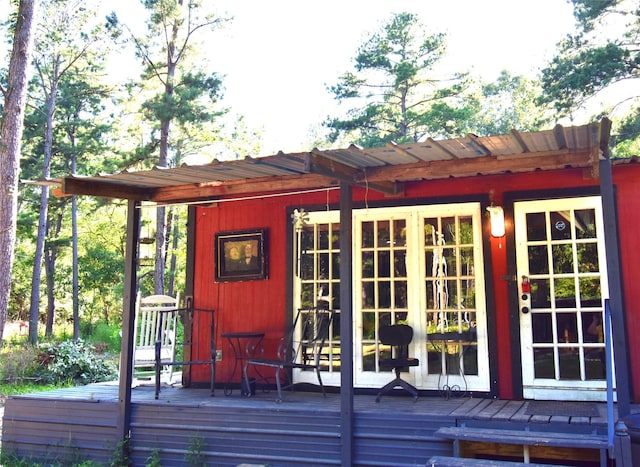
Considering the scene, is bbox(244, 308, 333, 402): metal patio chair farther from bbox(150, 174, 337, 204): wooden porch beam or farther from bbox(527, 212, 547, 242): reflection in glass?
bbox(527, 212, 547, 242): reflection in glass

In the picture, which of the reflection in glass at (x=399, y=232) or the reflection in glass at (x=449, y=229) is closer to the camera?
the reflection in glass at (x=449, y=229)

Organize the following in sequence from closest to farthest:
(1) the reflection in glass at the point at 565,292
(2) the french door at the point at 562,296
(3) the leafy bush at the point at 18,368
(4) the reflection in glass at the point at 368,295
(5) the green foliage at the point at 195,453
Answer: (5) the green foliage at the point at 195,453
(2) the french door at the point at 562,296
(1) the reflection in glass at the point at 565,292
(4) the reflection in glass at the point at 368,295
(3) the leafy bush at the point at 18,368

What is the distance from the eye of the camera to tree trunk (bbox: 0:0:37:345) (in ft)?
26.8

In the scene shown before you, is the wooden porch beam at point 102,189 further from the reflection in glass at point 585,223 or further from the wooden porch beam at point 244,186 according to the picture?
the reflection in glass at point 585,223

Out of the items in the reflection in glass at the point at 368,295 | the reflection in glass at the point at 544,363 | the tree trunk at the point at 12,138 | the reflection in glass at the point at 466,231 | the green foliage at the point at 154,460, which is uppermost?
the tree trunk at the point at 12,138

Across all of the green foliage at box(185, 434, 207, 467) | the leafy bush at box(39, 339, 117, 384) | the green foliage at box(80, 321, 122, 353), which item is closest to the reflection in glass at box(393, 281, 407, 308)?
the green foliage at box(185, 434, 207, 467)

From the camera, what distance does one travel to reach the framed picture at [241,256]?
6566mm

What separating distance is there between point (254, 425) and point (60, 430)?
204cm

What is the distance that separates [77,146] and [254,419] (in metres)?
15.1

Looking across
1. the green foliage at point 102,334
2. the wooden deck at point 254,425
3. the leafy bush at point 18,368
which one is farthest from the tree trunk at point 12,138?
the green foliage at point 102,334

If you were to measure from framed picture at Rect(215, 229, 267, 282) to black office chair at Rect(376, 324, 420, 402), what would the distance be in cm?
162

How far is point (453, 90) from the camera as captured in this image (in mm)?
16344

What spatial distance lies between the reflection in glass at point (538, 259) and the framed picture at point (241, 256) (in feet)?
8.96

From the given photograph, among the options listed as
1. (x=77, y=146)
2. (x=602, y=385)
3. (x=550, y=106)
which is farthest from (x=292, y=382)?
(x=77, y=146)
